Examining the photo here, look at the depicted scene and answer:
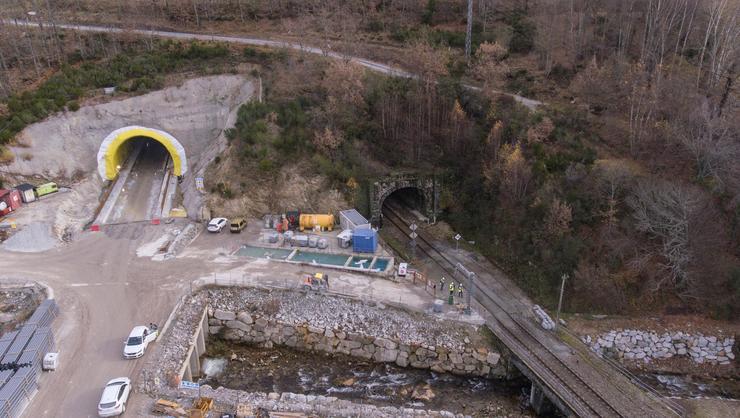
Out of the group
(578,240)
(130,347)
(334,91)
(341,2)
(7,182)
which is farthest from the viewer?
(341,2)

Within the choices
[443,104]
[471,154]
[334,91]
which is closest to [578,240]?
[471,154]

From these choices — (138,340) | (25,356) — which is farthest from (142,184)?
(25,356)

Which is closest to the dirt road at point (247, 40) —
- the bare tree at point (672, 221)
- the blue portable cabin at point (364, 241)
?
the blue portable cabin at point (364, 241)

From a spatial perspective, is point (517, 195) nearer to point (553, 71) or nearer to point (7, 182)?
point (553, 71)

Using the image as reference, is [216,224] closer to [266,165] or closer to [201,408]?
[266,165]

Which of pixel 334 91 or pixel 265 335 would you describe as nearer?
pixel 265 335

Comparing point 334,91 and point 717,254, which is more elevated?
point 334,91

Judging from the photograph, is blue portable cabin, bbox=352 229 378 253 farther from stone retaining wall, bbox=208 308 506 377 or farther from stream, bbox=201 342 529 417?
stream, bbox=201 342 529 417

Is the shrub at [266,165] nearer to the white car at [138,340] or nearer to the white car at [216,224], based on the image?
the white car at [216,224]
